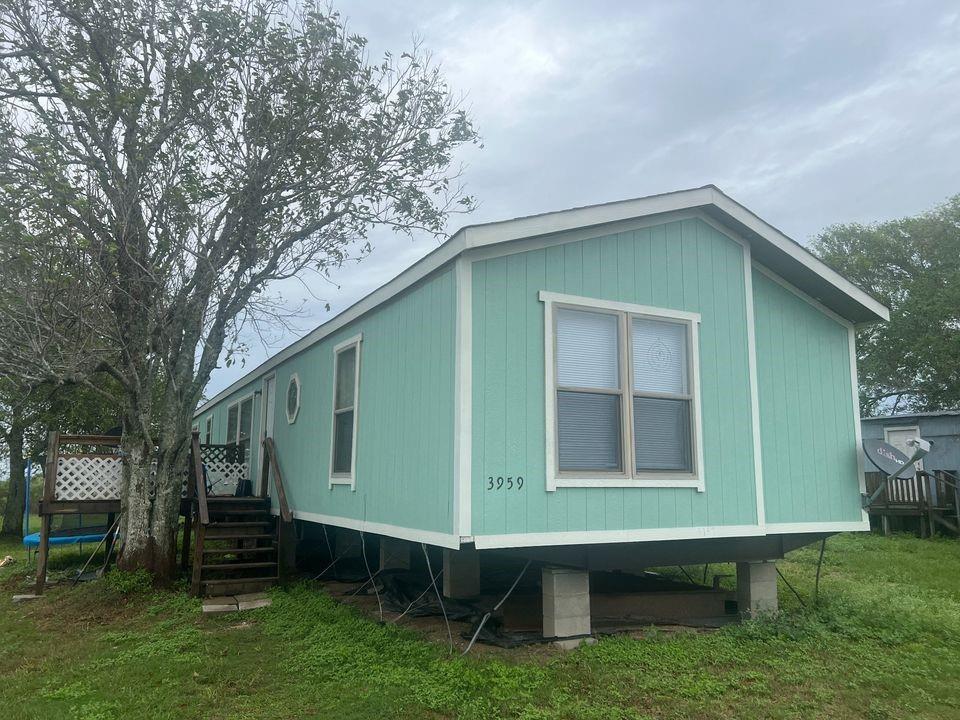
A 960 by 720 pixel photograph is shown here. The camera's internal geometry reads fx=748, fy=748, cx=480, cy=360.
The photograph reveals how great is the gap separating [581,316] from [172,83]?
654 centimetres

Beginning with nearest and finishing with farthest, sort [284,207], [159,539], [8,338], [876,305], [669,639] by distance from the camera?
[669,639], [876,305], [8,338], [159,539], [284,207]

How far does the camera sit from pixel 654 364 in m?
6.45

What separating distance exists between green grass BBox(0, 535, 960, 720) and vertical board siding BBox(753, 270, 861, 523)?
105cm

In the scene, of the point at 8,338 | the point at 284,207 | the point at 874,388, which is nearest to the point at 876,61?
the point at 284,207

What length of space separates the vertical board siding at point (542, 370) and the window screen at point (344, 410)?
266 centimetres

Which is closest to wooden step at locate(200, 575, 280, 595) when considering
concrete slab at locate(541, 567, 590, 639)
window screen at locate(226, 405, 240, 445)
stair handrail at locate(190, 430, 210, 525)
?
stair handrail at locate(190, 430, 210, 525)

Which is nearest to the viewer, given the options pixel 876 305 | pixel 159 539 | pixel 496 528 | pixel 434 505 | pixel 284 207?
pixel 496 528

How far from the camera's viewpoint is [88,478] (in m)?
9.95

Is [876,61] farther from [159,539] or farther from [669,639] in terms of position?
[159,539]

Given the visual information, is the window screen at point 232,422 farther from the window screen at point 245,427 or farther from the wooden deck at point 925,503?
A: the wooden deck at point 925,503

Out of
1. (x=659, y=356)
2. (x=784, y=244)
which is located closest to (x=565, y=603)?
(x=659, y=356)

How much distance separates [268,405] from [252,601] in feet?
13.2

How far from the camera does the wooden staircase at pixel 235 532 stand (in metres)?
8.82

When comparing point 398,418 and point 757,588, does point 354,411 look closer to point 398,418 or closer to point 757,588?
point 398,418
